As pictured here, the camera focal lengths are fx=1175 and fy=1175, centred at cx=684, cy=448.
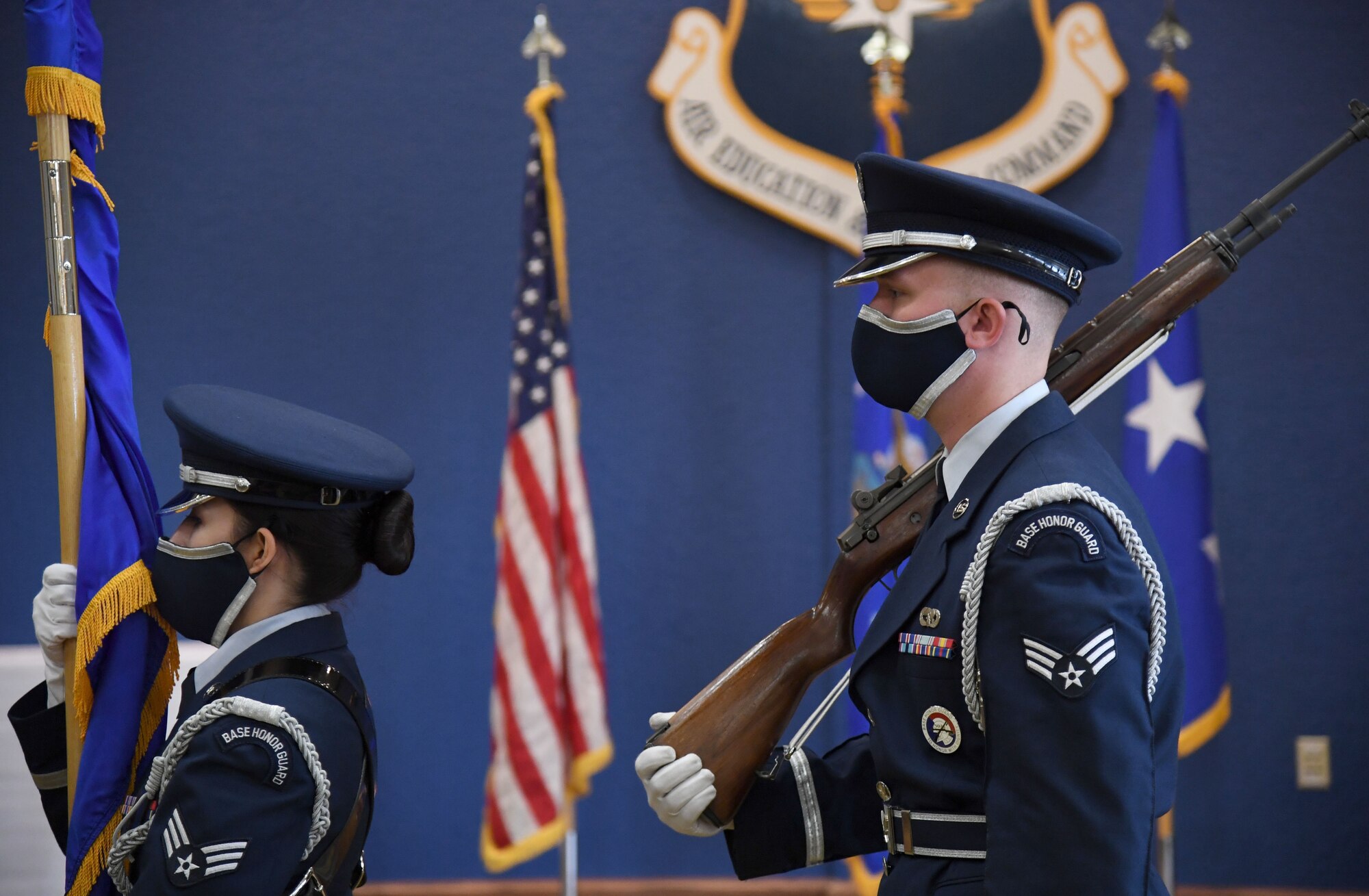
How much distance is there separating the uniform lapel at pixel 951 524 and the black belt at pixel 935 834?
159mm

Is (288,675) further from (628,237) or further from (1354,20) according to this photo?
(1354,20)

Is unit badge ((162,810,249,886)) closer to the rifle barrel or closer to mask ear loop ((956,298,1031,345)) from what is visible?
mask ear loop ((956,298,1031,345))

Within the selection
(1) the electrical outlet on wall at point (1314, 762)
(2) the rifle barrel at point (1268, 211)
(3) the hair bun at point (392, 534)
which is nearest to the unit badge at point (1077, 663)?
(2) the rifle barrel at point (1268, 211)

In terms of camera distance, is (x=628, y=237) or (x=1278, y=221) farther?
(x=628, y=237)

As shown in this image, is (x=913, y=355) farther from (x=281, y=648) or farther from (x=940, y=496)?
(x=281, y=648)

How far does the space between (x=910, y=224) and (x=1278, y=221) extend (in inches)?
19.7

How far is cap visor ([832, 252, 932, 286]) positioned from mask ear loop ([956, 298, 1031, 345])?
76 mm

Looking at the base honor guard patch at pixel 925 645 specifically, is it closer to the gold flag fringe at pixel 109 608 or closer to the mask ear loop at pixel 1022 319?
the mask ear loop at pixel 1022 319

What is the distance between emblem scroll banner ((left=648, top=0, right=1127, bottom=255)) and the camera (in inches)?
133

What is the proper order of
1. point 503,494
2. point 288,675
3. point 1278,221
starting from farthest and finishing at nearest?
point 503,494 → point 1278,221 → point 288,675

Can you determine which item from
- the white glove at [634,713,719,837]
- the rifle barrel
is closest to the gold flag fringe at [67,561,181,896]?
the white glove at [634,713,719,837]

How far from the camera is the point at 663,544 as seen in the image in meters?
3.50

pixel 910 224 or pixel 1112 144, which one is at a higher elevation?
pixel 1112 144

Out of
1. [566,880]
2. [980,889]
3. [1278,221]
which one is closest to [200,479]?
[980,889]
